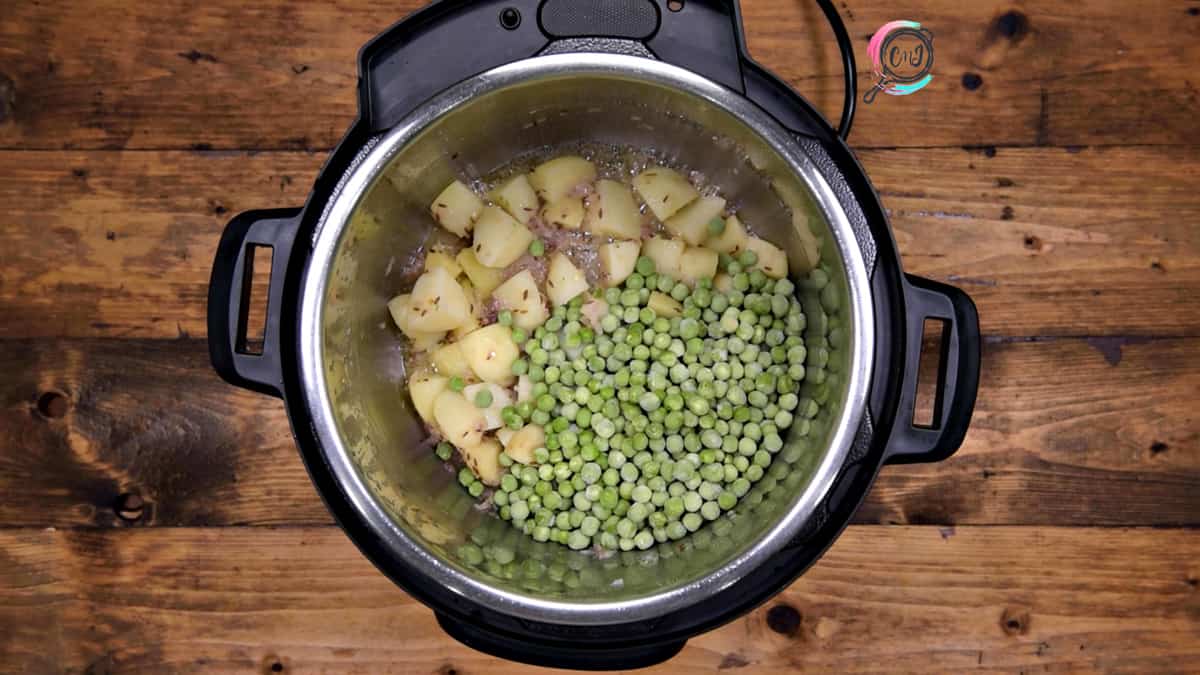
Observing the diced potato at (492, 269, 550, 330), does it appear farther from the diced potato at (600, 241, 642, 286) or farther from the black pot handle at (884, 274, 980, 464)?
the black pot handle at (884, 274, 980, 464)

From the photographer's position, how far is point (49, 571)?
146cm

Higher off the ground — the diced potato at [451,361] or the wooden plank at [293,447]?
the diced potato at [451,361]

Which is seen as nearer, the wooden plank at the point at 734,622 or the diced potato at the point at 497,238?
the diced potato at the point at 497,238

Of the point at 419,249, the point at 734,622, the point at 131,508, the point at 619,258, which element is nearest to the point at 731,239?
the point at 619,258

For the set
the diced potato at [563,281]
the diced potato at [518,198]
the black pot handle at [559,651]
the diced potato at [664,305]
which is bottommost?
the black pot handle at [559,651]

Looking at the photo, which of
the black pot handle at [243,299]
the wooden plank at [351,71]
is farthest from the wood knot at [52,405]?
the black pot handle at [243,299]

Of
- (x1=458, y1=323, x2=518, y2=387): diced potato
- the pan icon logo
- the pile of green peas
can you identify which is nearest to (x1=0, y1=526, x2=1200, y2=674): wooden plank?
the pile of green peas

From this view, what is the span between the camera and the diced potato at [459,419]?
1.28 m

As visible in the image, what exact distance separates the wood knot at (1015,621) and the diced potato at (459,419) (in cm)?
95

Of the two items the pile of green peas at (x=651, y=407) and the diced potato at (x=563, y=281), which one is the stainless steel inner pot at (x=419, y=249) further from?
the diced potato at (x=563, y=281)

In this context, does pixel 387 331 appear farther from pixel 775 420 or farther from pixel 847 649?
pixel 847 649

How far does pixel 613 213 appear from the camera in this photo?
4.32ft

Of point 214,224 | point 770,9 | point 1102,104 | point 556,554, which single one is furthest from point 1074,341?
point 214,224

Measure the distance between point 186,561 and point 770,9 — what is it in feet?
4.50
